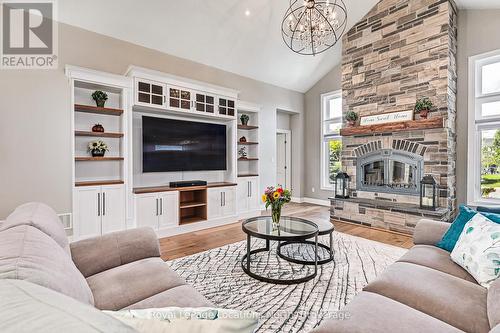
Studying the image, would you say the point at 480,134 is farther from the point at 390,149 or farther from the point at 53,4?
the point at 53,4

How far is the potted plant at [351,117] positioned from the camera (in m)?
5.20

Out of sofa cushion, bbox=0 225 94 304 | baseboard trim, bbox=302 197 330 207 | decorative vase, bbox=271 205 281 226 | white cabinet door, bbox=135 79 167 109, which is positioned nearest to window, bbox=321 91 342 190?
baseboard trim, bbox=302 197 330 207

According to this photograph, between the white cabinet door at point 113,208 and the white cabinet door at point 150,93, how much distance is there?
4.45 ft

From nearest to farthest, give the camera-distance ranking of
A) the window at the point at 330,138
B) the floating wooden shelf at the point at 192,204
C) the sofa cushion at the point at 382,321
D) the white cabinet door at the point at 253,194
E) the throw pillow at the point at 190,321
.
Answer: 1. the throw pillow at the point at 190,321
2. the sofa cushion at the point at 382,321
3. the floating wooden shelf at the point at 192,204
4. the white cabinet door at the point at 253,194
5. the window at the point at 330,138

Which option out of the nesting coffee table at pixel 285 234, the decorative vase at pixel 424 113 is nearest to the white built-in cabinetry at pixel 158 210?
the nesting coffee table at pixel 285 234

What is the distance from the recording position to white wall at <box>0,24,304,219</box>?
10.8ft

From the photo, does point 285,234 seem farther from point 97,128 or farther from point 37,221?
point 97,128

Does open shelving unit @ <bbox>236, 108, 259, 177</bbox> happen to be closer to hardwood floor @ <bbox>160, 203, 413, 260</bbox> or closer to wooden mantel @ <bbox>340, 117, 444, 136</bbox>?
hardwood floor @ <bbox>160, 203, 413, 260</bbox>

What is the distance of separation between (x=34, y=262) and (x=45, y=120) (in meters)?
3.52

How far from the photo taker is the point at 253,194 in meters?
5.59

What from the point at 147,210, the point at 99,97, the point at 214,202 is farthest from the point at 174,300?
the point at 99,97

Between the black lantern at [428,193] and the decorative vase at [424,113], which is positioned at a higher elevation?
the decorative vase at [424,113]

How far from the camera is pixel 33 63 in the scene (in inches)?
137

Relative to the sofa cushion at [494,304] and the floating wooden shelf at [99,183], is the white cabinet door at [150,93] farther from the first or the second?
the sofa cushion at [494,304]
